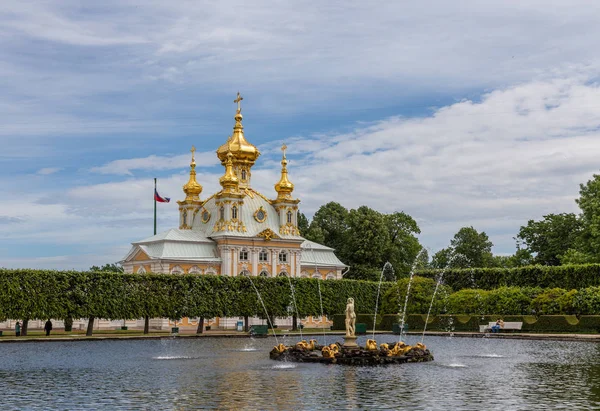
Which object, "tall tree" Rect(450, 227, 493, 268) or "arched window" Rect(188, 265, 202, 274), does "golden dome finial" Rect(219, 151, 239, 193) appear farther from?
"tall tree" Rect(450, 227, 493, 268)

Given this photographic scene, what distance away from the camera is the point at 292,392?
20875mm

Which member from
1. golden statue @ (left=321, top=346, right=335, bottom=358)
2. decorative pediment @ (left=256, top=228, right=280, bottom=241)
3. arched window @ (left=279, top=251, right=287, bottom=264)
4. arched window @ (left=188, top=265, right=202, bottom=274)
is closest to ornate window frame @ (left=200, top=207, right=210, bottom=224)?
decorative pediment @ (left=256, top=228, right=280, bottom=241)

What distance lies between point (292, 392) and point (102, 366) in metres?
10.7

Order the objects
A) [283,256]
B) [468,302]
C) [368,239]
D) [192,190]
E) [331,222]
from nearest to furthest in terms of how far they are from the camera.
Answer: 1. [468,302]
2. [283,256]
3. [192,190]
4. [368,239]
5. [331,222]

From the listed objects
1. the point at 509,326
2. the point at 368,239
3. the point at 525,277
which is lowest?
the point at 509,326

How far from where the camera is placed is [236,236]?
8156cm

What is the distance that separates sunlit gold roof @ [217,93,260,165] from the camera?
3615 inches

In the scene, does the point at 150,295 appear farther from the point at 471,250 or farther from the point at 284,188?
the point at 471,250

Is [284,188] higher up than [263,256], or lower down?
higher up

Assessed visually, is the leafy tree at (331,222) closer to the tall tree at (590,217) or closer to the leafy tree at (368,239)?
the leafy tree at (368,239)

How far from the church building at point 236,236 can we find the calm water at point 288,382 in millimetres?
44405

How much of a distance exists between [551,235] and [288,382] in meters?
71.5

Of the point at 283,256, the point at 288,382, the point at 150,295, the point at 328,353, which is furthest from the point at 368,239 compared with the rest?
the point at 288,382

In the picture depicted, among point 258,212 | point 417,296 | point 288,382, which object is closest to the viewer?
point 288,382
